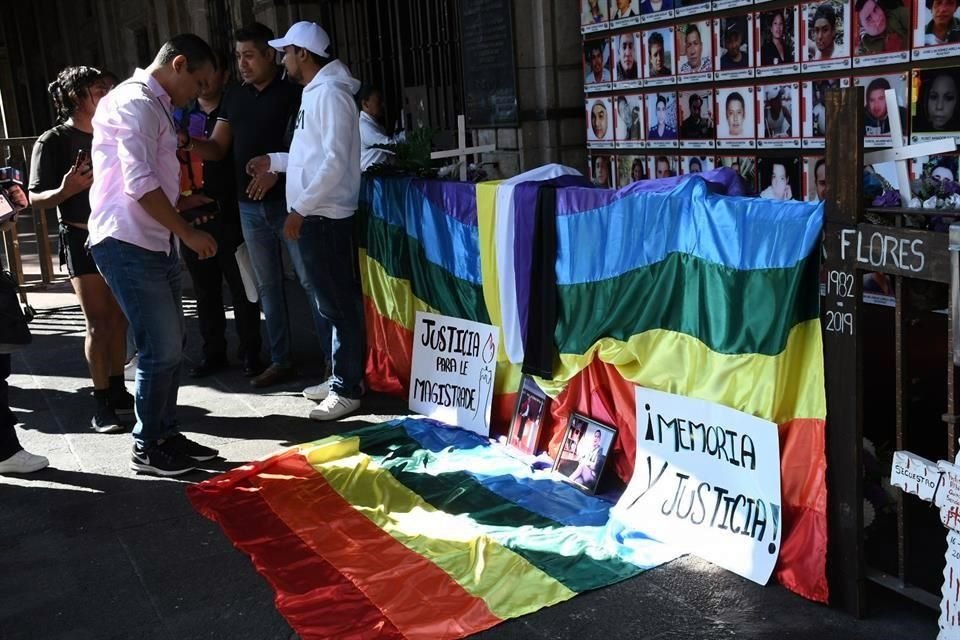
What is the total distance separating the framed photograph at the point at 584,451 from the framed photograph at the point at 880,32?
2096mm

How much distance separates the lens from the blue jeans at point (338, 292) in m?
5.56

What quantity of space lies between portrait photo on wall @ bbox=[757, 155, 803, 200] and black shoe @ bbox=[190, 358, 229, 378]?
3.75 m

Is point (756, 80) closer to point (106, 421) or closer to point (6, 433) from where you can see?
point (106, 421)

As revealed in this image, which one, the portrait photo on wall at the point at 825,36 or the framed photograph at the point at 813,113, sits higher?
the portrait photo on wall at the point at 825,36

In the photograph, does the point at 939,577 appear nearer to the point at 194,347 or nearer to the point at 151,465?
the point at 151,465

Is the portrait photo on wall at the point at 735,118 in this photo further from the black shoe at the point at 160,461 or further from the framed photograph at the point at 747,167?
the black shoe at the point at 160,461

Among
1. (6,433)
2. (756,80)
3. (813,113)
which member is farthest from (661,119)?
(6,433)

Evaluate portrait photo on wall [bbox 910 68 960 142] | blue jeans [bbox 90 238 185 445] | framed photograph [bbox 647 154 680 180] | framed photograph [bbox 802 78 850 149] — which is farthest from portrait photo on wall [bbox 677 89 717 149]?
blue jeans [bbox 90 238 185 445]

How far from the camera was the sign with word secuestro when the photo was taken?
354 centimetres

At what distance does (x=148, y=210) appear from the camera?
4590 mm

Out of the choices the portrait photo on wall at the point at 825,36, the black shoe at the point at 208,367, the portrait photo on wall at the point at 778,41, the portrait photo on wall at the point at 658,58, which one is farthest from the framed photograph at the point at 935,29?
the black shoe at the point at 208,367

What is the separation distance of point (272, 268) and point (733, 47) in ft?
9.86

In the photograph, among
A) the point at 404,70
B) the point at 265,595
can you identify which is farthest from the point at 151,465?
the point at 404,70

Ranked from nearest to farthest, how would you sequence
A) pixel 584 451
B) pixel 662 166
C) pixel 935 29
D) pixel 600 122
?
pixel 935 29 < pixel 584 451 < pixel 662 166 < pixel 600 122
